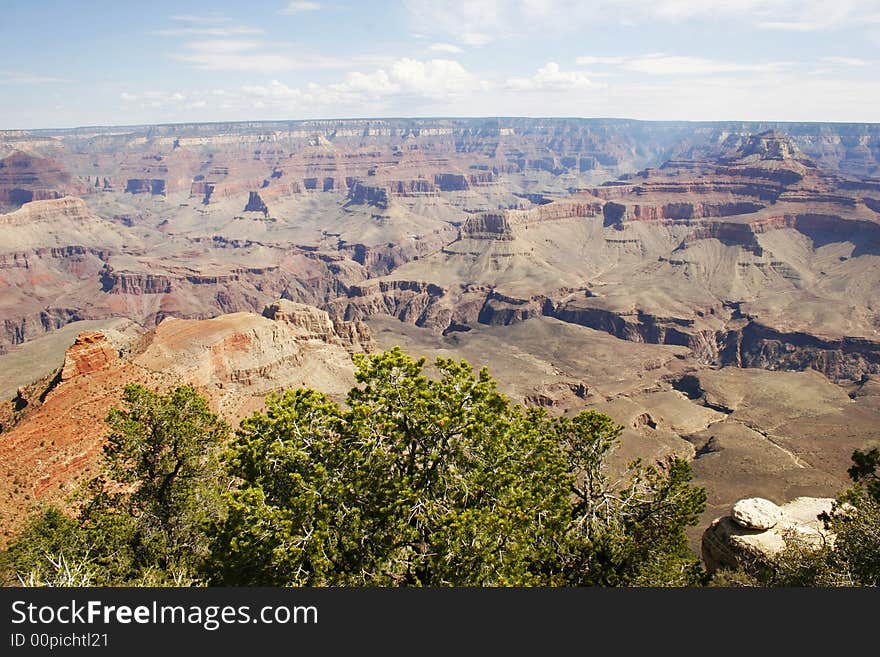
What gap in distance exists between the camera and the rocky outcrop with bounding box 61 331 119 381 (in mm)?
47438

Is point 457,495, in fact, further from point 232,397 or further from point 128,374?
point 232,397

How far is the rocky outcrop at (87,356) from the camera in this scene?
47438mm

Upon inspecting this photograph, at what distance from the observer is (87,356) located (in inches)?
1908

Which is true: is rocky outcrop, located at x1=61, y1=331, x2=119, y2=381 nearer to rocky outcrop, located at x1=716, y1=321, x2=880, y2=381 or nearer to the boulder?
the boulder

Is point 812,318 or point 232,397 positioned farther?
point 812,318

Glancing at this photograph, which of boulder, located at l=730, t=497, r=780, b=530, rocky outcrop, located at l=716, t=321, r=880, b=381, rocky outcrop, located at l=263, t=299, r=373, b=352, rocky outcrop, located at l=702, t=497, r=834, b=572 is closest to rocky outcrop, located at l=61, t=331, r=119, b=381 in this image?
rocky outcrop, located at l=263, t=299, r=373, b=352

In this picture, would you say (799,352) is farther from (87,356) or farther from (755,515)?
(87,356)

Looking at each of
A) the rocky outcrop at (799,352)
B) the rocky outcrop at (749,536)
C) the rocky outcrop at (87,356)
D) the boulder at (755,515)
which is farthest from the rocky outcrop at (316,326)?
the rocky outcrop at (799,352)

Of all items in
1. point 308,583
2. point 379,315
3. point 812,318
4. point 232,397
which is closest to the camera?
point 308,583

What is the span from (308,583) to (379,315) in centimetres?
17834

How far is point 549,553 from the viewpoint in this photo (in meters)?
22.8

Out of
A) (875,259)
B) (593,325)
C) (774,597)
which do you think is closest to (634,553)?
(774,597)

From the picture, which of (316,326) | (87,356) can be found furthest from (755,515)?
(316,326)

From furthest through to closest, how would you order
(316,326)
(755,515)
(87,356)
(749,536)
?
(316,326) < (87,356) < (755,515) < (749,536)
